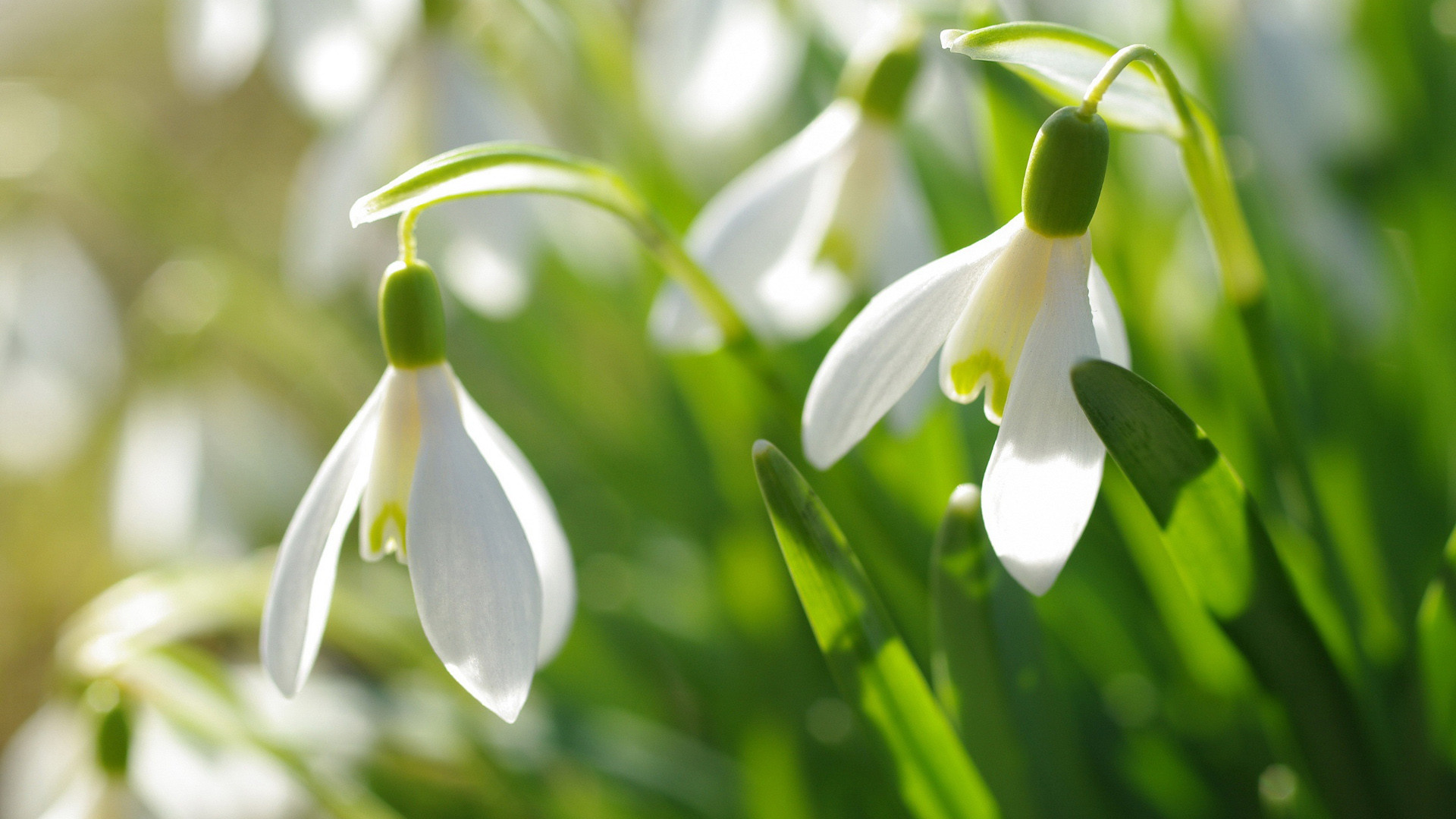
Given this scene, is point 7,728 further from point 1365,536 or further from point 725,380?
point 1365,536

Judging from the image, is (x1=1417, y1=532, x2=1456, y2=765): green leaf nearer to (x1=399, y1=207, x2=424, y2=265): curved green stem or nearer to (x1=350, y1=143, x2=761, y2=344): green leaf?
(x1=350, y1=143, x2=761, y2=344): green leaf

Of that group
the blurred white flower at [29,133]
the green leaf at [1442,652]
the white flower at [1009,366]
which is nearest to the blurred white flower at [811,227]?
the white flower at [1009,366]

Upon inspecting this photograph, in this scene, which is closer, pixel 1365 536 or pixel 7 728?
pixel 1365 536

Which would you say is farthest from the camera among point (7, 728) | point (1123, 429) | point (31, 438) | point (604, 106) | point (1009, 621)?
point (7, 728)

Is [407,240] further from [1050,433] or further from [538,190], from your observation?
[1050,433]

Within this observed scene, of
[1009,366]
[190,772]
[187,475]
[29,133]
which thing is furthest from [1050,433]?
[29,133]

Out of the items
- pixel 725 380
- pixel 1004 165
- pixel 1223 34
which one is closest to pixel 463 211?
pixel 725 380
